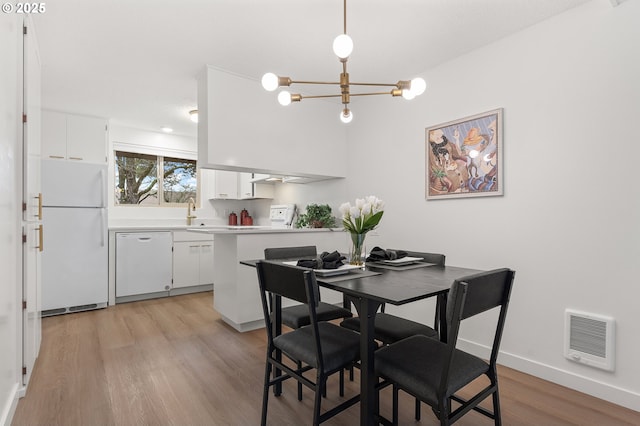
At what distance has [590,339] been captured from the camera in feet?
6.81

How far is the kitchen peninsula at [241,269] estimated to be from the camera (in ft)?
10.2

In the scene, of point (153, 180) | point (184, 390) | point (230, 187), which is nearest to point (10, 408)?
point (184, 390)

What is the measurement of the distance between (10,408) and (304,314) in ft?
5.35

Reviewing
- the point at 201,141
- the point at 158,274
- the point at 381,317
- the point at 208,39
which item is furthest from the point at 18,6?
the point at 158,274

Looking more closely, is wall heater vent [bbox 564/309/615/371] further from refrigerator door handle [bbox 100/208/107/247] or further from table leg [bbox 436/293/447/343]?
refrigerator door handle [bbox 100/208/107/247]

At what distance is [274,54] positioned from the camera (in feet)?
9.12

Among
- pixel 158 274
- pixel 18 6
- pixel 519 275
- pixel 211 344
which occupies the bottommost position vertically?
pixel 211 344

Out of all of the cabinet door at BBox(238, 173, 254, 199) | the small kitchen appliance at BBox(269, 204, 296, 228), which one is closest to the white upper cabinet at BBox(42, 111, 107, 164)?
the cabinet door at BBox(238, 173, 254, 199)

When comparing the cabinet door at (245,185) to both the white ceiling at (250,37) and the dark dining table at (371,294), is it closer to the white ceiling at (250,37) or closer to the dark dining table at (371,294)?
the white ceiling at (250,37)

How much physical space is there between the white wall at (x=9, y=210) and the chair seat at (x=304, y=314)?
1.42 metres

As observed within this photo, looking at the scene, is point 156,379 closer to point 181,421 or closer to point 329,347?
point 181,421

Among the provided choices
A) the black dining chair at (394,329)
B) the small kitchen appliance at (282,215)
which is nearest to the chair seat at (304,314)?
the black dining chair at (394,329)

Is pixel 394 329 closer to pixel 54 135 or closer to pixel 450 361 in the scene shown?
pixel 450 361

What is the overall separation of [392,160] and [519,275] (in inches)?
61.8
